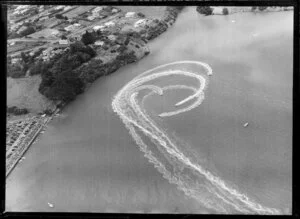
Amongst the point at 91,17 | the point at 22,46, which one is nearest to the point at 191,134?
the point at 91,17

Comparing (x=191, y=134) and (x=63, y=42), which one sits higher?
(x=63, y=42)

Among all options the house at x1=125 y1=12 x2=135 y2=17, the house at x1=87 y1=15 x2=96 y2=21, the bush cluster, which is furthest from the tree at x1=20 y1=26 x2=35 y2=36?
the house at x1=125 y1=12 x2=135 y2=17

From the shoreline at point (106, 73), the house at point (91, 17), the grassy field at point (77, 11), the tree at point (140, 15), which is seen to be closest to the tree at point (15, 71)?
the shoreline at point (106, 73)

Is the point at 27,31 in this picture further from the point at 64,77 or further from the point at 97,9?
the point at 97,9

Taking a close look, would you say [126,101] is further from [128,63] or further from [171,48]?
[171,48]

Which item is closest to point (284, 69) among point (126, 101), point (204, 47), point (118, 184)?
point (204, 47)

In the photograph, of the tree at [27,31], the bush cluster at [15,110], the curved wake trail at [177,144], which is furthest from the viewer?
the tree at [27,31]

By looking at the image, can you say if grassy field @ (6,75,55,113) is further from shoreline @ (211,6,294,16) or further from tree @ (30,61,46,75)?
shoreline @ (211,6,294,16)

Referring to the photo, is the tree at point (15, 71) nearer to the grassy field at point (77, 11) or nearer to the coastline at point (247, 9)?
the grassy field at point (77, 11)
